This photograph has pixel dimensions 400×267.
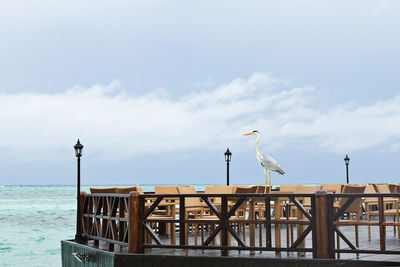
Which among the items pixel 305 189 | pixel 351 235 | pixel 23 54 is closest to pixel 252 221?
pixel 305 189

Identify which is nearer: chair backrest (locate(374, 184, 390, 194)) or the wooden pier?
the wooden pier

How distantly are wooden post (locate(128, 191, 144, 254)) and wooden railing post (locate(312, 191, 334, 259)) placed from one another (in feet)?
8.68

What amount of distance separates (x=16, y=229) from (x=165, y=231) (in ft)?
137

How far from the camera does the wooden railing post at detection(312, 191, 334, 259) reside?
7.77 meters

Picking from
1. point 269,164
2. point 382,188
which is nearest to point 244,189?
point 269,164


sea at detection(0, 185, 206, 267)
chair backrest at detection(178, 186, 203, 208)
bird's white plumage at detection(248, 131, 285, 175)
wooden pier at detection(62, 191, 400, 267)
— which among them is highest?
bird's white plumage at detection(248, 131, 285, 175)

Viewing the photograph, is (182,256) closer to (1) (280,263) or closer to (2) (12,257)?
(1) (280,263)

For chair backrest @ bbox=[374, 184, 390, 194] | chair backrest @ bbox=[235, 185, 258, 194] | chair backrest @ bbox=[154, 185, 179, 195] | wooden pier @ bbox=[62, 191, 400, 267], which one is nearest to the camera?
wooden pier @ bbox=[62, 191, 400, 267]

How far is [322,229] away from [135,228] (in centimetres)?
281

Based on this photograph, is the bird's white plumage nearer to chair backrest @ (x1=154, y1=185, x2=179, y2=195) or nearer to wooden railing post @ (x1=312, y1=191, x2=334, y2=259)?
wooden railing post @ (x1=312, y1=191, x2=334, y2=259)

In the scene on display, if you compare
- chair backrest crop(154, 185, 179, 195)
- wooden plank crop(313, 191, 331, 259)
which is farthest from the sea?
wooden plank crop(313, 191, 331, 259)

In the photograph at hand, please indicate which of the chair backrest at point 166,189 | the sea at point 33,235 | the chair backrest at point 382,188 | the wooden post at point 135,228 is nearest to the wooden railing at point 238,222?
the wooden post at point 135,228

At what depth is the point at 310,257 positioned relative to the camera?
27.0 feet

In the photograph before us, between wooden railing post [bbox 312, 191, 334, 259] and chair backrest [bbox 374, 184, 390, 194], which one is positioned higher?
chair backrest [bbox 374, 184, 390, 194]
